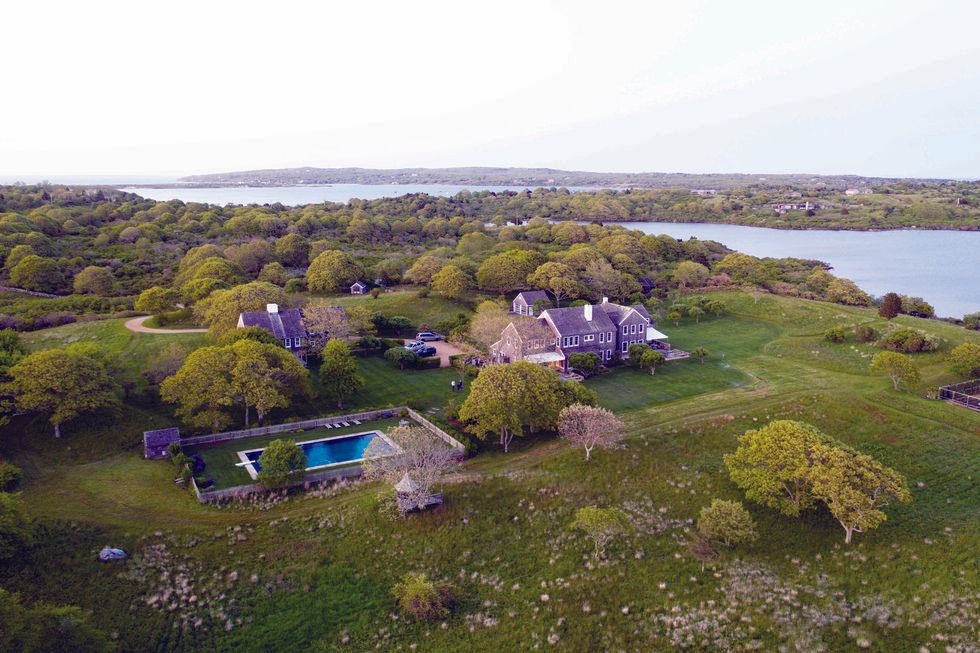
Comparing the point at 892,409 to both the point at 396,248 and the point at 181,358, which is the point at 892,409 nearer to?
the point at 181,358

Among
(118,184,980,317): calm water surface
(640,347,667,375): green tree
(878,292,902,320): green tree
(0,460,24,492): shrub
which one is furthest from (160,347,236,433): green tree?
(118,184,980,317): calm water surface

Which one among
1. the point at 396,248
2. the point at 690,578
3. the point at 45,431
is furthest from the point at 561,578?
the point at 396,248

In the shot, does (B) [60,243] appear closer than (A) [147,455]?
No

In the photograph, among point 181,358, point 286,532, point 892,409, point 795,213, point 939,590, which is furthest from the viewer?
point 795,213

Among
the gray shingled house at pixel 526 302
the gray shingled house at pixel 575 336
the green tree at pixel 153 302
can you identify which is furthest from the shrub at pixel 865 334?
the green tree at pixel 153 302

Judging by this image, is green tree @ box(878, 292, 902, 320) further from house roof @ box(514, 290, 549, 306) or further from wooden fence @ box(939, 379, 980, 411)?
house roof @ box(514, 290, 549, 306)

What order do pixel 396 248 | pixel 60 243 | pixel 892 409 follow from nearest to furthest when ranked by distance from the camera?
1. pixel 892 409
2. pixel 60 243
3. pixel 396 248

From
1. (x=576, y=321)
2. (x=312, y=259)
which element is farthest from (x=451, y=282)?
(x=312, y=259)
